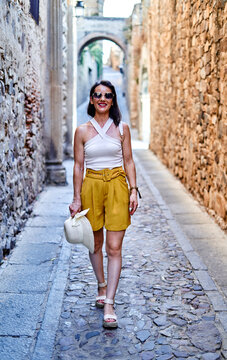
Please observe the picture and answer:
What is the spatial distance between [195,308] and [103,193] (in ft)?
3.43

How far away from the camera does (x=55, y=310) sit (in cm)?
294

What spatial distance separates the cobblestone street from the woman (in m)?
0.20

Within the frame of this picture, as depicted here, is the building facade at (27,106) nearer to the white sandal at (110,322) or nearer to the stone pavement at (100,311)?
the stone pavement at (100,311)

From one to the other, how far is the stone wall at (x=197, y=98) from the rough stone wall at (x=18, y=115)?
228 centimetres

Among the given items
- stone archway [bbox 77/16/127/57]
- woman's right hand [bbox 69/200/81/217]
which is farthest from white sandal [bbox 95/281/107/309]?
stone archway [bbox 77/16/127/57]

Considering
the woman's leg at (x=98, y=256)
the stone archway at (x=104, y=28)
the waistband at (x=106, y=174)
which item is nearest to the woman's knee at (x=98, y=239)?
the woman's leg at (x=98, y=256)

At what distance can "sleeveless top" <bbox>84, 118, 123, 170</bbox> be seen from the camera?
9.19ft

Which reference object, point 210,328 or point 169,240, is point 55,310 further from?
point 169,240

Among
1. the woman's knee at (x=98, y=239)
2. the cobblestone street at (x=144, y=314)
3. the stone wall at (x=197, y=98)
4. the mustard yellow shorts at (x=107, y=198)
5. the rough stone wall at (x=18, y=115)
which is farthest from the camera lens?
the stone wall at (x=197, y=98)

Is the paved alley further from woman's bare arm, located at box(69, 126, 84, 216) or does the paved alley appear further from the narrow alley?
woman's bare arm, located at box(69, 126, 84, 216)

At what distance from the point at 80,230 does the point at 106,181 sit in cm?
35

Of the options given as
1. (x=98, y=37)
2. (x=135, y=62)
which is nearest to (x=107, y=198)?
(x=135, y=62)

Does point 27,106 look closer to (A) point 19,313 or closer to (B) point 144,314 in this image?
(A) point 19,313

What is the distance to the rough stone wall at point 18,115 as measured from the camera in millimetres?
3959
